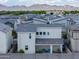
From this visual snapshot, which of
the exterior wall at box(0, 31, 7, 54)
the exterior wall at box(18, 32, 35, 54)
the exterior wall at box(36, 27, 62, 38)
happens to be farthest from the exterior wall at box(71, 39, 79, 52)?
the exterior wall at box(0, 31, 7, 54)

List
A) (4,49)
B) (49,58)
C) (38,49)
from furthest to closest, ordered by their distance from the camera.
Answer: (38,49)
(4,49)
(49,58)

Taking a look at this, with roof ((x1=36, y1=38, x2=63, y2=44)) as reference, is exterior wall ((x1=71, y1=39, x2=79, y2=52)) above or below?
below

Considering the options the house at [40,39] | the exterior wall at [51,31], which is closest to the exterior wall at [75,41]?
the house at [40,39]

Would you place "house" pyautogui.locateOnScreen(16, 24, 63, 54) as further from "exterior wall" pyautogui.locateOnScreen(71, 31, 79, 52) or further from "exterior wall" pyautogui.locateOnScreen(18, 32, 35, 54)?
"exterior wall" pyautogui.locateOnScreen(71, 31, 79, 52)

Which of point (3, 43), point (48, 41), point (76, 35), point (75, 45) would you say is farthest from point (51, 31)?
point (3, 43)

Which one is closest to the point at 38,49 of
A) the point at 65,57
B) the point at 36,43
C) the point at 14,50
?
the point at 36,43

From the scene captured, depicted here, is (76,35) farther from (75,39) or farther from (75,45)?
(75,45)

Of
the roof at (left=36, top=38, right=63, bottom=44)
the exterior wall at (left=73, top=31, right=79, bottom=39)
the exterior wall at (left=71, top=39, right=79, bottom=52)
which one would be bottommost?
the exterior wall at (left=71, top=39, right=79, bottom=52)

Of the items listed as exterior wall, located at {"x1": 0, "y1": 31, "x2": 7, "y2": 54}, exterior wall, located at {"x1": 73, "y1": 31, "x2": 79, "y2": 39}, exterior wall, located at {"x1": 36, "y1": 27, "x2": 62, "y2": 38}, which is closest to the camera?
exterior wall, located at {"x1": 0, "y1": 31, "x2": 7, "y2": 54}

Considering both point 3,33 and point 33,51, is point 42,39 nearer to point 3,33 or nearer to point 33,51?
point 33,51
